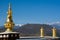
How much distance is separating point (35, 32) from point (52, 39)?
1692 cm

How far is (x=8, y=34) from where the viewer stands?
132 feet

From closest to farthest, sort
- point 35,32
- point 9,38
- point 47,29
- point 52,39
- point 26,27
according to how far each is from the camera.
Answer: point 9,38, point 52,39, point 35,32, point 47,29, point 26,27

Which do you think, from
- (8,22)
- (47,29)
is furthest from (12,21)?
(47,29)

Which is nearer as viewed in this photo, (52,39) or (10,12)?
(10,12)

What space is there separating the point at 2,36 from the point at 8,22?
7.29 ft

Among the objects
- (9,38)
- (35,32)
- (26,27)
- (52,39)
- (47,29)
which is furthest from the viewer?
(26,27)

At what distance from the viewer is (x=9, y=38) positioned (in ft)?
131

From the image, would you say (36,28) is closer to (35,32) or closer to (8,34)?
(35,32)

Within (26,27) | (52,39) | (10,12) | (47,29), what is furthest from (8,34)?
(26,27)

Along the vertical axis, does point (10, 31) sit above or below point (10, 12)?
below

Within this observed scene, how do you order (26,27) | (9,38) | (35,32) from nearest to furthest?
(9,38) < (35,32) < (26,27)

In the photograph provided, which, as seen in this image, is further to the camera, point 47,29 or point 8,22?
point 47,29

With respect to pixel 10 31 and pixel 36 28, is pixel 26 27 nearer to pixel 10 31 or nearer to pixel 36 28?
pixel 36 28

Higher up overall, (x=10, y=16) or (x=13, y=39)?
(x=10, y=16)
